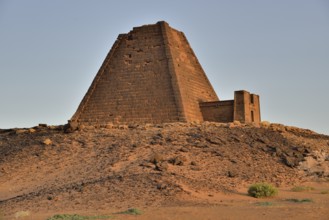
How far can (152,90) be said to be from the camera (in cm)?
2403

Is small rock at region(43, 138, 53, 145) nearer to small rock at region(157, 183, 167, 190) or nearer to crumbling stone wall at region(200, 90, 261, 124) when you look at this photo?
small rock at region(157, 183, 167, 190)

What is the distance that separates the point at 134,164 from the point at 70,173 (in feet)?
7.03

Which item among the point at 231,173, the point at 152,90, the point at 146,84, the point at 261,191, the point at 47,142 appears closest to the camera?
the point at 261,191

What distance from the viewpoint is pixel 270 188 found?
46.7 feet

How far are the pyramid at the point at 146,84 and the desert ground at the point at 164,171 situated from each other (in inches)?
94.3

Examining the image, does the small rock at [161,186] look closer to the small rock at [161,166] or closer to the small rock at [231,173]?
the small rock at [161,166]

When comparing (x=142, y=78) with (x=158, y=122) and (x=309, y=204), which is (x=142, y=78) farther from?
(x=309, y=204)

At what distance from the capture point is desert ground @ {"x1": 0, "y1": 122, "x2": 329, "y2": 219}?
40.5 feet

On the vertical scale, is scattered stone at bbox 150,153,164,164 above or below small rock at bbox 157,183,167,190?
above

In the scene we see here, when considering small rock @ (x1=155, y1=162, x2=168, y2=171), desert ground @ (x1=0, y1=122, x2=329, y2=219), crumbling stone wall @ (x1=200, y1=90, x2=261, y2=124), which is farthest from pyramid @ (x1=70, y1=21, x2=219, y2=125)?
small rock @ (x1=155, y1=162, x2=168, y2=171)

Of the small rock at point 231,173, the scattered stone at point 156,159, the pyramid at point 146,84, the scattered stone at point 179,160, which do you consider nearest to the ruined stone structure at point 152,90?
the pyramid at point 146,84

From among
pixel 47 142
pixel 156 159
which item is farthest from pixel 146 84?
pixel 156 159

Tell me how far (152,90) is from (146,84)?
1.52 ft

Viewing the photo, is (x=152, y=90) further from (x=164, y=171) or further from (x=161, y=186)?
(x=161, y=186)
